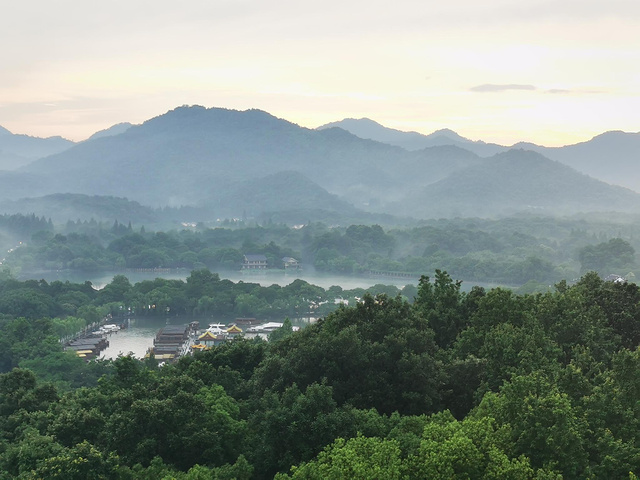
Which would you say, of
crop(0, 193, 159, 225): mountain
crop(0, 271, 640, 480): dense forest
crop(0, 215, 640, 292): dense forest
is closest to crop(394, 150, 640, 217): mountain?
crop(0, 193, 159, 225): mountain

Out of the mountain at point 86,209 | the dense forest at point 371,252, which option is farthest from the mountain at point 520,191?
the dense forest at point 371,252

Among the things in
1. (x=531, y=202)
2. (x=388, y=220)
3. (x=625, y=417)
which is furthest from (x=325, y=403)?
(x=531, y=202)

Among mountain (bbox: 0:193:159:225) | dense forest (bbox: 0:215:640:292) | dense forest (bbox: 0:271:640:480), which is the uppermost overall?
mountain (bbox: 0:193:159:225)

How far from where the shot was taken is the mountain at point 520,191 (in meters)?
150

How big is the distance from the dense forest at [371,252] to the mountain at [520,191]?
214ft

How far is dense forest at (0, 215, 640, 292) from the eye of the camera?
Result: 5622 centimetres

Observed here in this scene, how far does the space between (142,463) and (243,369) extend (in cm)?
455

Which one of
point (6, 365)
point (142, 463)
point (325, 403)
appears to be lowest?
point (6, 365)

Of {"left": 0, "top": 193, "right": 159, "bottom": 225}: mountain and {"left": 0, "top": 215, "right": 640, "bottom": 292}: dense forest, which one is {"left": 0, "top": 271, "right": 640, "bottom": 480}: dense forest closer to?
{"left": 0, "top": 215, "right": 640, "bottom": 292}: dense forest

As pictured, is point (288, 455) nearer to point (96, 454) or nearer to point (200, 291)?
point (96, 454)

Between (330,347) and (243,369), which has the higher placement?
(330,347)

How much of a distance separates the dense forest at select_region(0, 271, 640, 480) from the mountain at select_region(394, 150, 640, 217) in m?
129

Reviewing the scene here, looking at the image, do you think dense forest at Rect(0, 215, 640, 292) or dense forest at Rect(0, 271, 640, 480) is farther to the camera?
dense forest at Rect(0, 215, 640, 292)

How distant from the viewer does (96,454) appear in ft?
30.1
